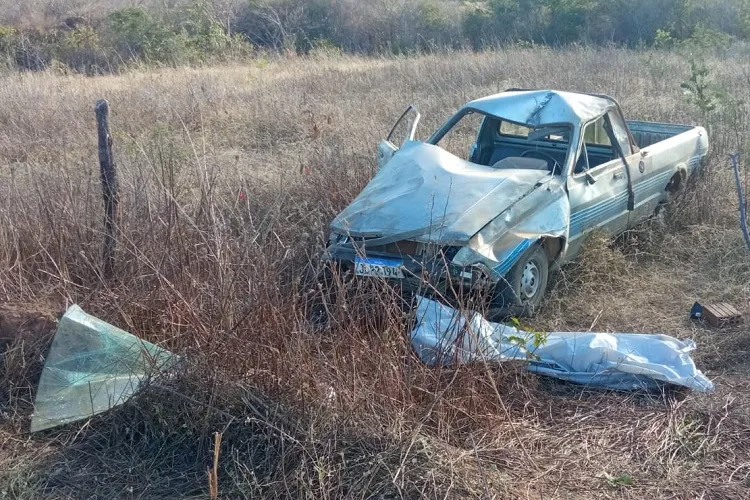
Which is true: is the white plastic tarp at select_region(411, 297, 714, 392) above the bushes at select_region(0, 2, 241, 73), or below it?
above

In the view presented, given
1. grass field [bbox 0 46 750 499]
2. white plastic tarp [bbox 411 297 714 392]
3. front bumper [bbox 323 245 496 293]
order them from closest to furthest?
1. grass field [bbox 0 46 750 499]
2. white plastic tarp [bbox 411 297 714 392]
3. front bumper [bbox 323 245 496 293]

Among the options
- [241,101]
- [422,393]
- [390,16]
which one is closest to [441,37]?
[390,16]

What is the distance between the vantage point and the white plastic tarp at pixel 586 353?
13.0 feet

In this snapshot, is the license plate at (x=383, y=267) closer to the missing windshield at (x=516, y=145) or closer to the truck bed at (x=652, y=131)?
the missing windshield at (x=516, y=145)

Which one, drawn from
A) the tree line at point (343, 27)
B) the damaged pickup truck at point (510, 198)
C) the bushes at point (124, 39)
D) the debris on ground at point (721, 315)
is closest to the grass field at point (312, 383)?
the debris on ground at point (721, 315)

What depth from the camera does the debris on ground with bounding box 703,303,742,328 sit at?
4988 mm

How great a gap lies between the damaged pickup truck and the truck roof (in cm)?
1

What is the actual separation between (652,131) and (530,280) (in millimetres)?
3345

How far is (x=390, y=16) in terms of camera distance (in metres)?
24.4

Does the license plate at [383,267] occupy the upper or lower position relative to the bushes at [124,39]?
upper

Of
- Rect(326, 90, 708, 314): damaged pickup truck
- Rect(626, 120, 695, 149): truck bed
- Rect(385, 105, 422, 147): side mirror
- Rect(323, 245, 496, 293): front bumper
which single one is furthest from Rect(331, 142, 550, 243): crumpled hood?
Rect(626, 120, 695, 149): truck bed

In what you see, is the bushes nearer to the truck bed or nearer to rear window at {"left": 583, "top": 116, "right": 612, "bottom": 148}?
the truck bed

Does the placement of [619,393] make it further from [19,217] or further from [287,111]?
[287,111]

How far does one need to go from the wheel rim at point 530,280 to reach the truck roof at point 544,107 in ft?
4.52
